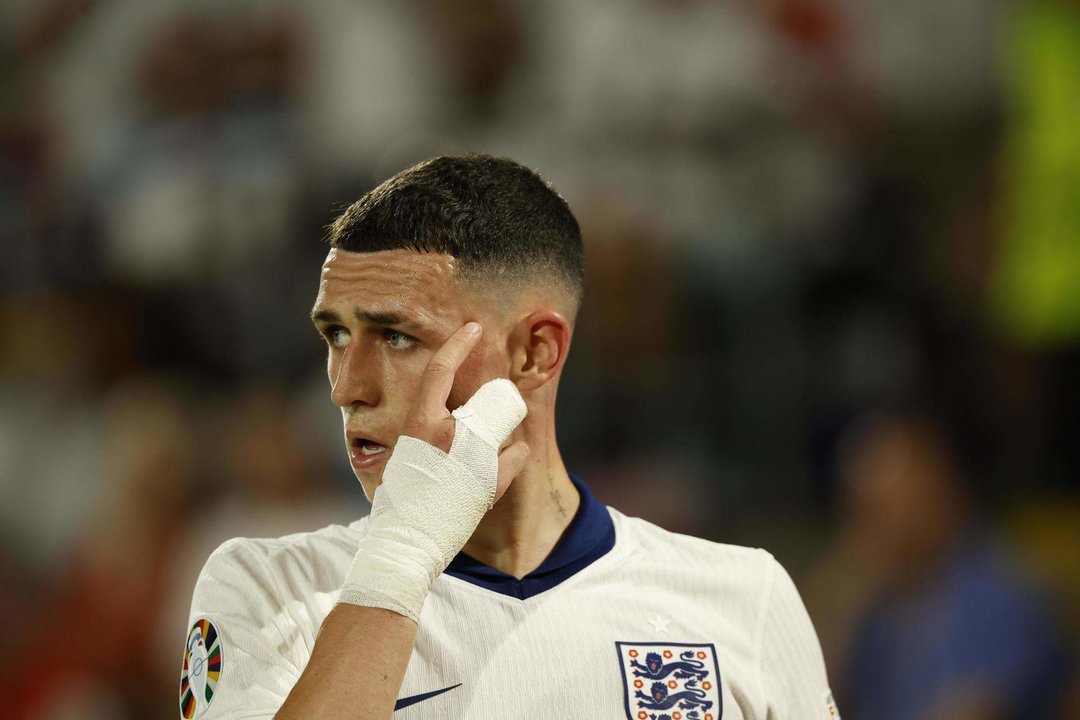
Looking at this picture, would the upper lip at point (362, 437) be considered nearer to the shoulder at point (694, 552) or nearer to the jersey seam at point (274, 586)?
the jersey seam at point (274, 586)

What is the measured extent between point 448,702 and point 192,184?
4.66 m

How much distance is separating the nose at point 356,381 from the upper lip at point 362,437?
0.16 feet

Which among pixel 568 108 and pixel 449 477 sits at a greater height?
pixel 568 108

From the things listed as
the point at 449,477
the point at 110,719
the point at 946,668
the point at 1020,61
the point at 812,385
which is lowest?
the point at 110,719

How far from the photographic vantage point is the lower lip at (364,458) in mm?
2213

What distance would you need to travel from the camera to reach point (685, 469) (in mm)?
5340

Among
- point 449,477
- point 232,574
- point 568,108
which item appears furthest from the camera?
point 568,108

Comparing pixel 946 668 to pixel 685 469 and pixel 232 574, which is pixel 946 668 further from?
pixel 232 574

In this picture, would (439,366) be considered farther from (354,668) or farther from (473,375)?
(354,668)

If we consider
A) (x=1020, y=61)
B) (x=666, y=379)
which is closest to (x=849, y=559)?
(x=666, y=379)

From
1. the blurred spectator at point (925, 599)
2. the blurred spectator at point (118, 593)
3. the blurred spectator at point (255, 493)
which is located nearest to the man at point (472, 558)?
the blurred spectator at point (925, 599)

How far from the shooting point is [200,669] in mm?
2070

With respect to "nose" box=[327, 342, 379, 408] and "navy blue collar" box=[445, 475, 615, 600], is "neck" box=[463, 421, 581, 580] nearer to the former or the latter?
"navy blue collar" box=[445, 475, 615, 600]

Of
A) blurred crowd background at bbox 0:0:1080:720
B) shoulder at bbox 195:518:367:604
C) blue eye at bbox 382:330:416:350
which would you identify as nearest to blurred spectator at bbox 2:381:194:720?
blurred crowd background at bbox 0:0:1080:720
